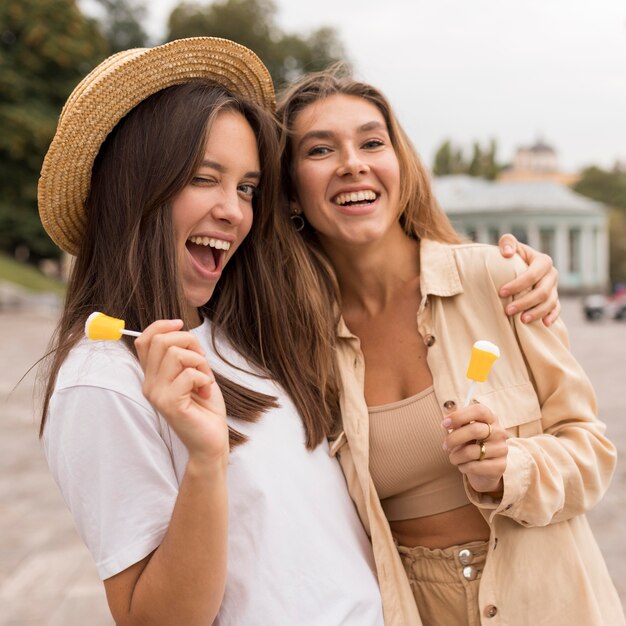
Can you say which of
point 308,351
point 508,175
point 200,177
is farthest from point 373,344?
point 508,175

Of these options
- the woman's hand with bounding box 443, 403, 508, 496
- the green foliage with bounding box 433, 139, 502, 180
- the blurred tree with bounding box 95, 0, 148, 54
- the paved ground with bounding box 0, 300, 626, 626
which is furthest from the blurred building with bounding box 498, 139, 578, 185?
the woman's hand with bounding box 443, 403, 508, 496

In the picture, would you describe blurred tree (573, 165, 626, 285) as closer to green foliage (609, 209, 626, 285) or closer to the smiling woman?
green foliage (609, 209, 626, 285)

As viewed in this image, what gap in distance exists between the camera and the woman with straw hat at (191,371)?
1.64 m

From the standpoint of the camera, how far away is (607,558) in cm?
500

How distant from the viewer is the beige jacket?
2121 millimetres

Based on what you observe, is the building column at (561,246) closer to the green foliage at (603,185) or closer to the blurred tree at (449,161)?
the blurred tree at (449,161)

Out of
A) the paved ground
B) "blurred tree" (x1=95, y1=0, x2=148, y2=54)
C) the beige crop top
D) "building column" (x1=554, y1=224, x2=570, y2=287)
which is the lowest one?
"building column" (x1=554, y1=224, x2=570, y2=287)

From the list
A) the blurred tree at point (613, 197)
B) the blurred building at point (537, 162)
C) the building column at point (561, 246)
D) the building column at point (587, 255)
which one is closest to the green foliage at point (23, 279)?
the building column at point (561, 246)

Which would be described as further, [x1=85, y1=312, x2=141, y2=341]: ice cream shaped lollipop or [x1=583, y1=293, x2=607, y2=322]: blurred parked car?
[x1=583, y1=293, x2=607, y2=322]: blurred parked car

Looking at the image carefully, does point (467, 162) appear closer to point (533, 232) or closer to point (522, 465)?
Result: point (533, 232)

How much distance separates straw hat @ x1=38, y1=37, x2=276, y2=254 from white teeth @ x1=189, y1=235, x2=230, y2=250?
1.13ft

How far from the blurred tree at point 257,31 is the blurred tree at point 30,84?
17.2 feet

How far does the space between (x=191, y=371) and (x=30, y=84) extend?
91.9ft

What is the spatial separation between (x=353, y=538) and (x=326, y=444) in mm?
288
